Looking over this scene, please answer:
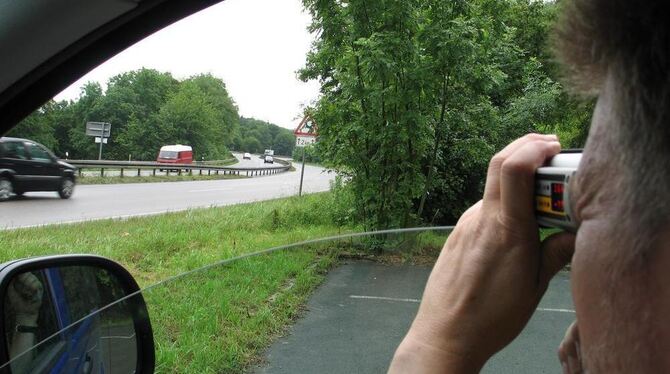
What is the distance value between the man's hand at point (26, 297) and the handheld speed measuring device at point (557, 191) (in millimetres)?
1309

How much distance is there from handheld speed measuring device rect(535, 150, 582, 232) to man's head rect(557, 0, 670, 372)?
0.02 m

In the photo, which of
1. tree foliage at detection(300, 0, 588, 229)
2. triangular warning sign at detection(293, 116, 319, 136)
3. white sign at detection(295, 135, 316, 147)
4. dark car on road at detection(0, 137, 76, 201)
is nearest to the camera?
tree foliage at detection(300, 0, 588, 229)

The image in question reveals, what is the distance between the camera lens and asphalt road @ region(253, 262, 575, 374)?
3.49 feet

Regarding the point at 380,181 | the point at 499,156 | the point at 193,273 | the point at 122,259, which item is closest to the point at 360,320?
the point at 193,273

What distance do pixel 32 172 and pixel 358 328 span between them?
12.6 meters

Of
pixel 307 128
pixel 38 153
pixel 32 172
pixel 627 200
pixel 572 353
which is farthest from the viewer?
pixel 32 172

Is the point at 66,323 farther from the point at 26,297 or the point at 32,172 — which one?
the point at 32,172

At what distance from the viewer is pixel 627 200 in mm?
481

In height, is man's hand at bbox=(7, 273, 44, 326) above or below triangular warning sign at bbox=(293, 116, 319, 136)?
below

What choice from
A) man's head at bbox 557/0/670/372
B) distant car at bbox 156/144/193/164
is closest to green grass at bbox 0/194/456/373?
man's head at bbox 557/0/670/372

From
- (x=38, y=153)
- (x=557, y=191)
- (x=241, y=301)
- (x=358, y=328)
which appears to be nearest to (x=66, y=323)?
(x=241, y=301)

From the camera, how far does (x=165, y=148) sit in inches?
1047

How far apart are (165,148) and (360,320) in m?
26.9

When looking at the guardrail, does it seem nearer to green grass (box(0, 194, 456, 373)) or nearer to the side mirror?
the side mirror
